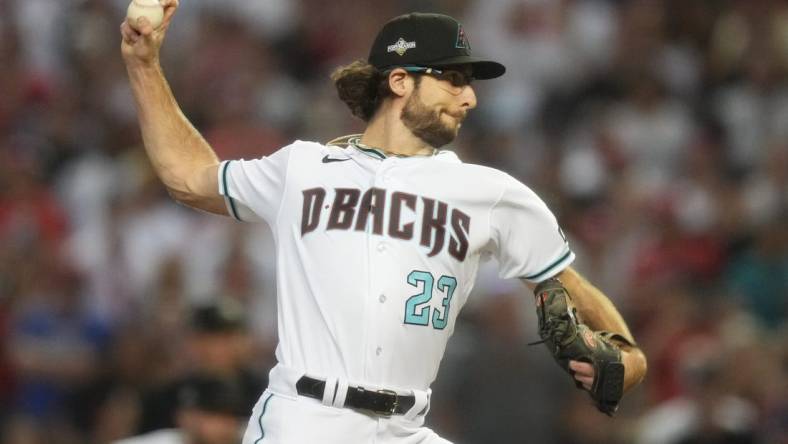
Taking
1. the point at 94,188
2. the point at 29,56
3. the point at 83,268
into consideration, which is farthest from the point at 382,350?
the point at 29,56

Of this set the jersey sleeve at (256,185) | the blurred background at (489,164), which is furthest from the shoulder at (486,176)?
the blurred background at (489,164)

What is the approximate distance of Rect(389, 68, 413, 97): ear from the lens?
5.43 metres

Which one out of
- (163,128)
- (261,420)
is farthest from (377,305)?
(163,128)

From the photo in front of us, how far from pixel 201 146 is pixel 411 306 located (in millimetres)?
1104

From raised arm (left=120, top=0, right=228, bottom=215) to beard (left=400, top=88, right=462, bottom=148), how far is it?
72 cm

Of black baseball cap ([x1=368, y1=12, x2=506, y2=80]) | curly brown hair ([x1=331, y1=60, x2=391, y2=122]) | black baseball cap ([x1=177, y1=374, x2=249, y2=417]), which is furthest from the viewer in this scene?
black baseball cap ([x1=177, y1=374, x2=249, y2=417])

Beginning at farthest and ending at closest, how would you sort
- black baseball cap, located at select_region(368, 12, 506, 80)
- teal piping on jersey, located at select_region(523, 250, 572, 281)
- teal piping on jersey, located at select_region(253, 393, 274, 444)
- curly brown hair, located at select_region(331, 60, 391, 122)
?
curly brown hair, located at select_region(331, 60, 391, 122) → black baseball cap, located at select_region(368, 12, 506, 80) → teal piping on jersey, located at select_region(523, 250, 572, 281) → teal piping on jersey, located at select_region(253, 393, 274, 444)

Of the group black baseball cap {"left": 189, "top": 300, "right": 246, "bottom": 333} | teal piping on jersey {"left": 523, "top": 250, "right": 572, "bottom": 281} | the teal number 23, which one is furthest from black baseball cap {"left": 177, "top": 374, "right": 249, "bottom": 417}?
teal piping on jersey {"left": 523, "top": 250, "right": 572, "bottom": 281}

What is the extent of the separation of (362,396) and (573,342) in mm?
729

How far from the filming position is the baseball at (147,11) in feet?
18.3

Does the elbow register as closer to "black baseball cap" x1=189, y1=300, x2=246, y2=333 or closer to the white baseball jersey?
the white baseball jersey

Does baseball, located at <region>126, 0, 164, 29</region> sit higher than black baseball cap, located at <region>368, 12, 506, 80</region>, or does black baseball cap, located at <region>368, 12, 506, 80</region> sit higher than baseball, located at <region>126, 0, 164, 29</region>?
baseball, located at <region>126, 0, 164, 29</region>

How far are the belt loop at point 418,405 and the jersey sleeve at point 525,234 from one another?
0.50 metres

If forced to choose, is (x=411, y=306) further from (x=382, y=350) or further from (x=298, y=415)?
(x=298, y=415)
